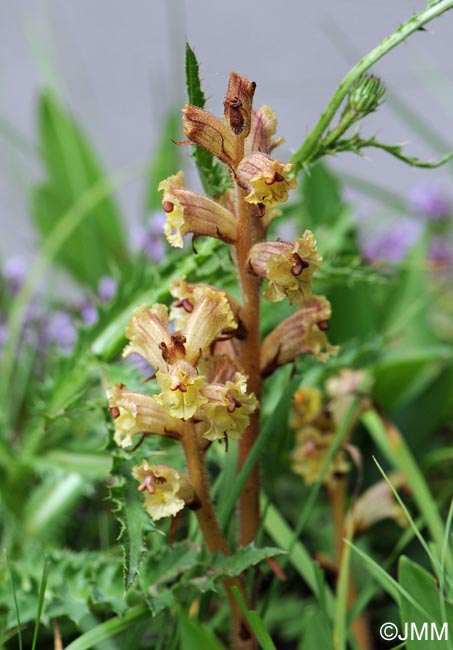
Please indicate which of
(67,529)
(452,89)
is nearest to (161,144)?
(452,89)

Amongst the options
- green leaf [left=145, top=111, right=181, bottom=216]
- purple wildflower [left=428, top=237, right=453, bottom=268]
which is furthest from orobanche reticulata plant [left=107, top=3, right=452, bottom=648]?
purple wildflower [left=428, top=237, right=453, bottom=268]

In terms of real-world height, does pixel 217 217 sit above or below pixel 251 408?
above

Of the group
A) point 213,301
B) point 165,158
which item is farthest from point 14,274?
point 213,301

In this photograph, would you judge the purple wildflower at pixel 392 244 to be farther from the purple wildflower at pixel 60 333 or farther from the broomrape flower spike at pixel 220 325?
the broomrape flower spike at pixel 220 325

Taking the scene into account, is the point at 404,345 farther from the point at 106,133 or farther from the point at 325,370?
the point at 106,133

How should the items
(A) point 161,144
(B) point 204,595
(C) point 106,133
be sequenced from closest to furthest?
(B) point 204,595, (A) point 161,144, (C) point 106,133

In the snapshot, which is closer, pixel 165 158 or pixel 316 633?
pixel 316 633

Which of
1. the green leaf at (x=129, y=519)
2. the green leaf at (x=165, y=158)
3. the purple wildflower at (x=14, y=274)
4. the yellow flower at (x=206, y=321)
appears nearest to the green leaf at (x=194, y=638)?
the green leaf at (x=129, y=519)

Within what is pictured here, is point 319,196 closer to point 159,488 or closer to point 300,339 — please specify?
point 300,339
